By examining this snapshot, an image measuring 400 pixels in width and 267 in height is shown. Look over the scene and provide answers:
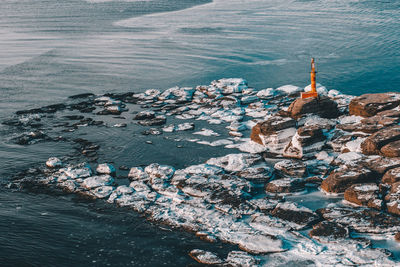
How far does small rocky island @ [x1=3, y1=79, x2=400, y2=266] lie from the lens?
27.4 feet

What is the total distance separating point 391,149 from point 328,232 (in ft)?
11.6

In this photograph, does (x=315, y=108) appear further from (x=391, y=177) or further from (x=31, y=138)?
(x=31, y=138)

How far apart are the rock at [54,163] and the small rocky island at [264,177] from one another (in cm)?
3

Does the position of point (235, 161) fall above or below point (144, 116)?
below

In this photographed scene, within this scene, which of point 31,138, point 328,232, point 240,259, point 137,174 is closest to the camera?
point 240,259

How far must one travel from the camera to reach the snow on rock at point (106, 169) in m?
11.7

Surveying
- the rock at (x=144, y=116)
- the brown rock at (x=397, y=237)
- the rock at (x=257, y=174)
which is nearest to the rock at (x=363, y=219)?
the brown rock at (x=397, y=237)

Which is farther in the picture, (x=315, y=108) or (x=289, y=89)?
(x=289, y=89)

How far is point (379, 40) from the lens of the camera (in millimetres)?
27859

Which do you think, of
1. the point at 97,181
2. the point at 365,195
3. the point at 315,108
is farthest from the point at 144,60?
the point at 365,195

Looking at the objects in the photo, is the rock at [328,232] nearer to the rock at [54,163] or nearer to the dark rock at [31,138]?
the rock at [54,163]

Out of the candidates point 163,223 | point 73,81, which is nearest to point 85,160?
point 163,223

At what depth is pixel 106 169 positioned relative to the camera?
11734mm

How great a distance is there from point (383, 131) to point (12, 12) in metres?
47.7
